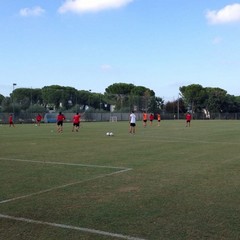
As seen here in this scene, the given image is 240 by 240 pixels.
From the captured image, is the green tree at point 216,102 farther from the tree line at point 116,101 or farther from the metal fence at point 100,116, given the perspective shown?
the metal fence at point 100,116

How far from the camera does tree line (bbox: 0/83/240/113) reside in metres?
76.6

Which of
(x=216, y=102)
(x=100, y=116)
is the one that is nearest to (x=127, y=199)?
(x=100, y=116)

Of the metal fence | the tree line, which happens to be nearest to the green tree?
the tree line

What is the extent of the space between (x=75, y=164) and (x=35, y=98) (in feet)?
253

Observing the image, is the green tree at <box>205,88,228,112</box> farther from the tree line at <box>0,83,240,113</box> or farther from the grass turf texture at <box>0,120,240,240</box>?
the grass turf texture at <box>0,120,240,240</box>

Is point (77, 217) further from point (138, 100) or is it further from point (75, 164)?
point (138, 100)

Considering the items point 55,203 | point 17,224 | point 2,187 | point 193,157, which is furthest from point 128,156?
point 17,224

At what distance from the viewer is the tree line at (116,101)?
76.6 m

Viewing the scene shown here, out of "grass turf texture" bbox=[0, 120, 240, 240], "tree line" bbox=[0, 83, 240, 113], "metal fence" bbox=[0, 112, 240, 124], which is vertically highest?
"tree line" bbox=[0, 83, 240, 113]

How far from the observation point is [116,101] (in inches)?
3738

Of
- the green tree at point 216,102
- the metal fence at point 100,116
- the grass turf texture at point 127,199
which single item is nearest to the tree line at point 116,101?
the green tree at point 216,102

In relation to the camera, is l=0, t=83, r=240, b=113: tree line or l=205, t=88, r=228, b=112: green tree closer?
l=0, t=83, r=240, b=113: tree line

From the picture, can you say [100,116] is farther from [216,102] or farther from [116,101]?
[216,102]

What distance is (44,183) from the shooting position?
8.72 meters
